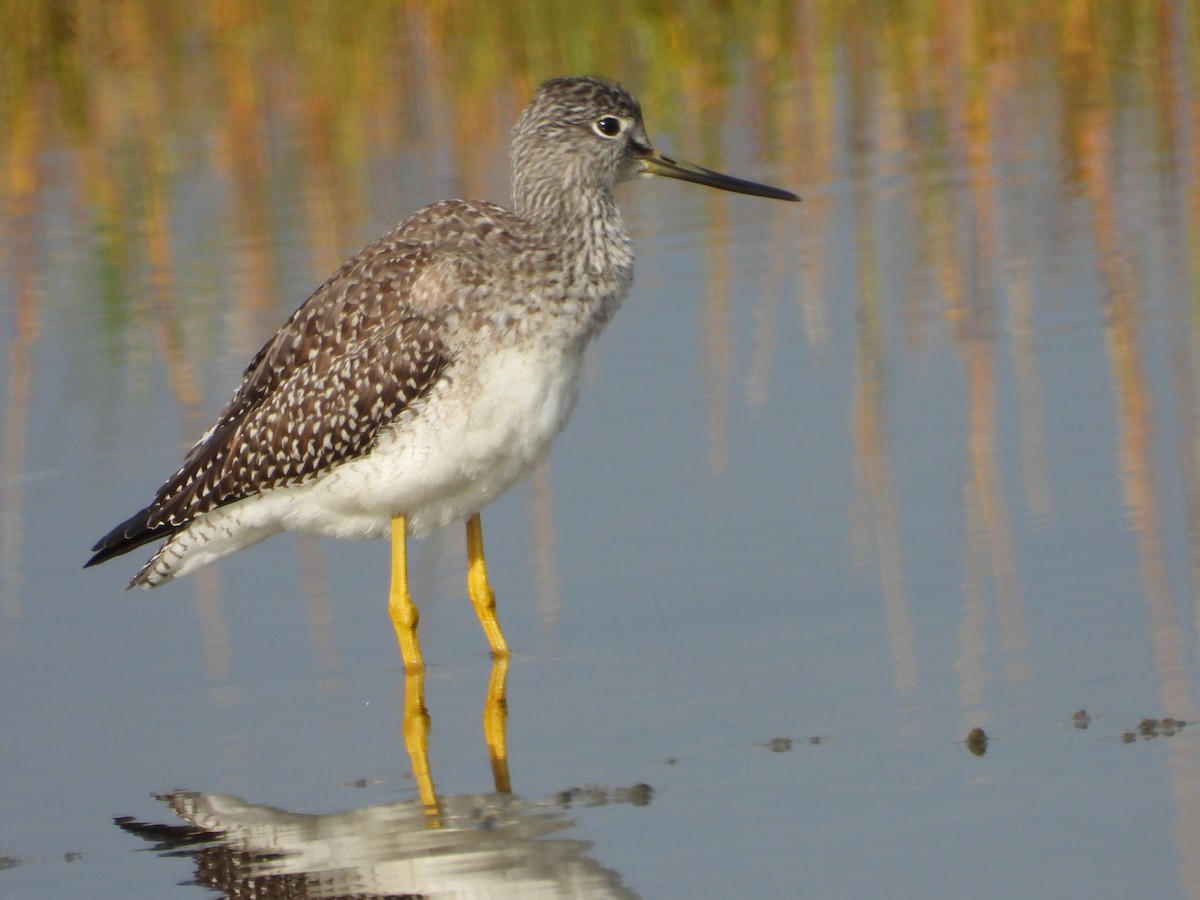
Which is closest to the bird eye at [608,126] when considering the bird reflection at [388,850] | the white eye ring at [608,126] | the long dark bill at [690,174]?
the white eye ring at [608,126]

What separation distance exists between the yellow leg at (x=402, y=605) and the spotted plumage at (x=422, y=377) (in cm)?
6

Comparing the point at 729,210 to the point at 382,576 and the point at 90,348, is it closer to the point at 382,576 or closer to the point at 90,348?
the point at 90,348

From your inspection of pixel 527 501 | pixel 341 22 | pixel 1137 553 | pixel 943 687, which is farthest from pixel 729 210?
pixel 341 22

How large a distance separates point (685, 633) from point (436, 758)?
101 cm

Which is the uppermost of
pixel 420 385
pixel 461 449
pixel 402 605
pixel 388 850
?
pixel 420 385

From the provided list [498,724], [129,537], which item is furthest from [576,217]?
[498,724]

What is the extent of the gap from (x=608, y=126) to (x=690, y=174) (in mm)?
416

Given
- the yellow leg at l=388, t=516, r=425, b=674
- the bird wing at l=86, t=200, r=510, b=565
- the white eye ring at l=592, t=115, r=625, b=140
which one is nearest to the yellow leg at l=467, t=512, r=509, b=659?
the yellow leg at l=388, t=516, r=425, b=674

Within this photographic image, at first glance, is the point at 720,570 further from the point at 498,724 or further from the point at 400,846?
the point at 400,846

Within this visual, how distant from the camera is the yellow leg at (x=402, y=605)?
7582 mm

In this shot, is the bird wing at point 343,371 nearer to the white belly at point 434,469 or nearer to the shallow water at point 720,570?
the white belly at point 434,469

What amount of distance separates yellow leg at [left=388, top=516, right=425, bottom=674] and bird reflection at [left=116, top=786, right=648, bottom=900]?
4.18 feet

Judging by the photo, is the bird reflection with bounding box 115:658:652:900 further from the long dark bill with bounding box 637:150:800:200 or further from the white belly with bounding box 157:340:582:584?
the long dark bill with bounding box 637:150:800:200

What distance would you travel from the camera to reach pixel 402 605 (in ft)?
25.4
